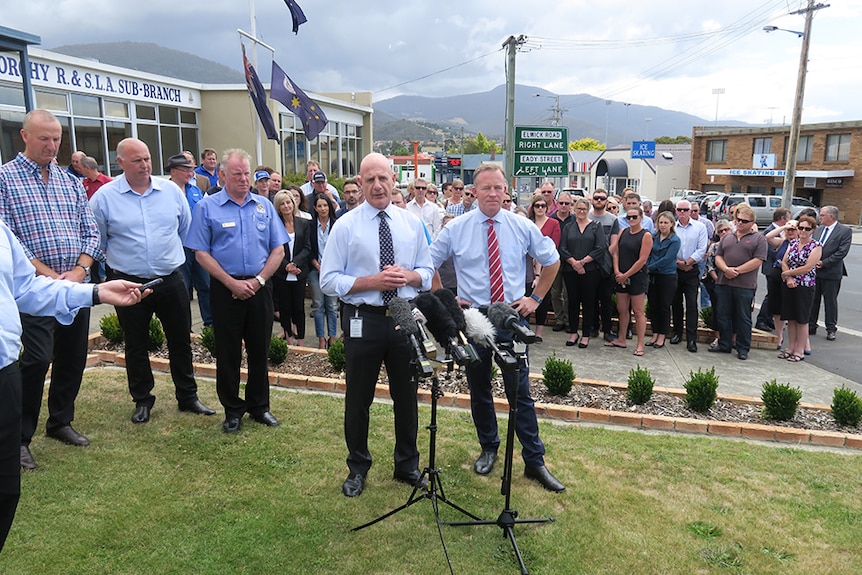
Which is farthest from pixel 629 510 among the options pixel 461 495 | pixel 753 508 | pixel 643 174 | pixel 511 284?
pixel 643 174

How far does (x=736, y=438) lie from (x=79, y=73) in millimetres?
21445

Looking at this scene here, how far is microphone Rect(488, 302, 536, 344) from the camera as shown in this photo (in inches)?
125

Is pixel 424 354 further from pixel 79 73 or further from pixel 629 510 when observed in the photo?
pixel 79 73

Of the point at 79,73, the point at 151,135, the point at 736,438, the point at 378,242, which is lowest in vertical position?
the point at 736,438

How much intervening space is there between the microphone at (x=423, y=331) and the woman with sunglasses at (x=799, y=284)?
22.8 feet

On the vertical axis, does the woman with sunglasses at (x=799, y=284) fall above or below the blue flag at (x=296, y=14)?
below

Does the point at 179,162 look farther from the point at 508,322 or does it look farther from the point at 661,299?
the point at 661,299

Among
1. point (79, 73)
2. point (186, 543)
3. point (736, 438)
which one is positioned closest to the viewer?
point (186, 543)

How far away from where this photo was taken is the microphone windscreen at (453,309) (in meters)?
3.42

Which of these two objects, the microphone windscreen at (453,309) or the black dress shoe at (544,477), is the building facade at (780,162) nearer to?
the black dress shoe at (544,477)

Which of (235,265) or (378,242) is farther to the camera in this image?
(235,265)

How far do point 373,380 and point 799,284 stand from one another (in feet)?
22.5

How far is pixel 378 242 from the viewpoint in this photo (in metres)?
3.93

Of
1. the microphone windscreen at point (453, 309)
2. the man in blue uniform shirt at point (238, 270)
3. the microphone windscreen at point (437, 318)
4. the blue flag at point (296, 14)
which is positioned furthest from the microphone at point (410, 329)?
the blue flag at point (296, 14)
